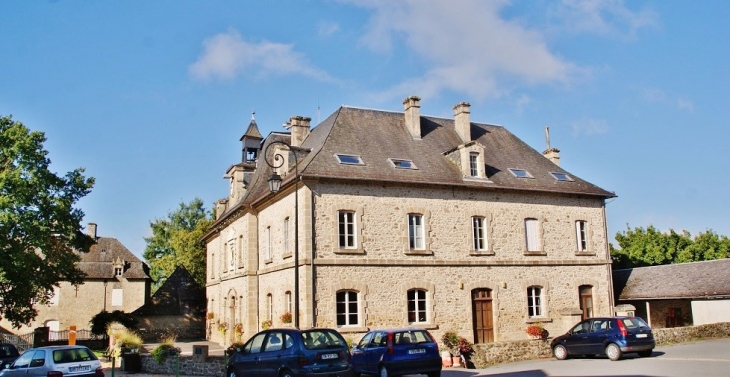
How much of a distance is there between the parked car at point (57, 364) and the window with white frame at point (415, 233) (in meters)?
11.2

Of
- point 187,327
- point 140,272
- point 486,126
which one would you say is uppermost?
point 486,126

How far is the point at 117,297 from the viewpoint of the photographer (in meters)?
46.6

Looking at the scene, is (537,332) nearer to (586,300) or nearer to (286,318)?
(586,300)

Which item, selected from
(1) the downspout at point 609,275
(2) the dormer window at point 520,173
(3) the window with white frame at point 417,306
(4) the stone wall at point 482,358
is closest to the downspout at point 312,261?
(3) the window with white frame at point 417,306

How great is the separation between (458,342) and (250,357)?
701 cm

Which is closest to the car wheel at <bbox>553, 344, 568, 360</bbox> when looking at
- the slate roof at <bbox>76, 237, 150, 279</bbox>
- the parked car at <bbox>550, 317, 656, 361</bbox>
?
the parked car at <bbox>550, 317, 656, 361</bbox>

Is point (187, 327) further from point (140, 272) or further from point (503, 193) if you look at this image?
point (503, 193)

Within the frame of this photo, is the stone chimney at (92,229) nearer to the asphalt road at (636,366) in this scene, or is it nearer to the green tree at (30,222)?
the green tree at (30,222)

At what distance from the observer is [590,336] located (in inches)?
731

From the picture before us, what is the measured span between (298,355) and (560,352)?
33.3 ft

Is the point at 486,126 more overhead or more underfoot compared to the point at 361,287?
more overhead

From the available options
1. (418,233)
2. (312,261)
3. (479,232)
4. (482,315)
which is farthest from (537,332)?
(312,261)

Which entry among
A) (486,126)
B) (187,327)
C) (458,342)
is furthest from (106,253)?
(458,342)

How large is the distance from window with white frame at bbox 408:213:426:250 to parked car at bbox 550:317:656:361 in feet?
19.3
